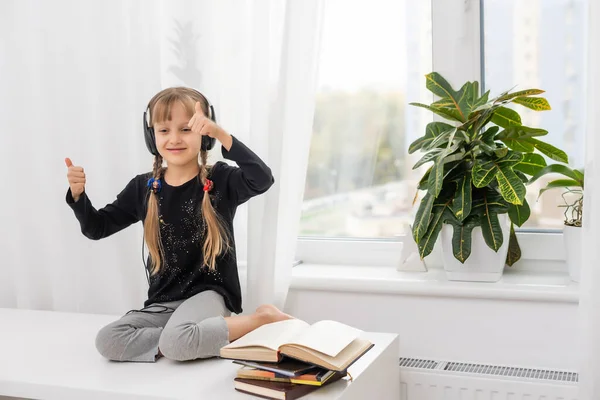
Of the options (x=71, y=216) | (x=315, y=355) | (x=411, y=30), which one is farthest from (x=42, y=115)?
(x=315, y=355)

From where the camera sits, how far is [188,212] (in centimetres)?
152

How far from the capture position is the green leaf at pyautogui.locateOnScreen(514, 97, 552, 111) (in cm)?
149

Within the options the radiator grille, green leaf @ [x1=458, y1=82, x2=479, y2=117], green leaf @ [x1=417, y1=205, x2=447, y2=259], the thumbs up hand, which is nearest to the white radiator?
the radiator grille

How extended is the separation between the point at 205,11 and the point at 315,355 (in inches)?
37.0

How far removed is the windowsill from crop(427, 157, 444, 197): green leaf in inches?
9.0

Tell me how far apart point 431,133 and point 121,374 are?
Result: 2.86 feet

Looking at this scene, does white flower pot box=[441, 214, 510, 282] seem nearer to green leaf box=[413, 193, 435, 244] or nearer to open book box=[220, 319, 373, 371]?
green leaf box=[413, 193, 435, 244]

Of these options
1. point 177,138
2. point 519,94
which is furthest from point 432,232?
point 177,138

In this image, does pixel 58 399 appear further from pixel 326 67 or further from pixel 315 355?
pixel 326 67

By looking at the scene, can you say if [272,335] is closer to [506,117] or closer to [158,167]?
[158,167]

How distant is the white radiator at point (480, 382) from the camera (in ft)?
4.56

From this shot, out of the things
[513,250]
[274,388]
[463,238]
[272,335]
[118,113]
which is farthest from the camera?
[118,113]

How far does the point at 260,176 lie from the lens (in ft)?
4.69

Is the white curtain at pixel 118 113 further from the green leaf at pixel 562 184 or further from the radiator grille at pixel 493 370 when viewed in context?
the green leaf at pixel 562 184
